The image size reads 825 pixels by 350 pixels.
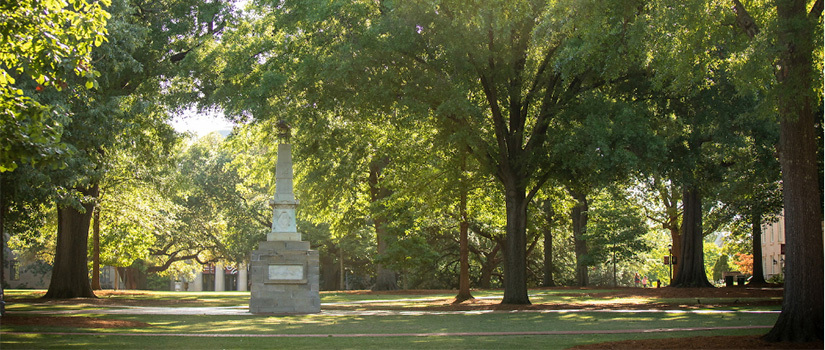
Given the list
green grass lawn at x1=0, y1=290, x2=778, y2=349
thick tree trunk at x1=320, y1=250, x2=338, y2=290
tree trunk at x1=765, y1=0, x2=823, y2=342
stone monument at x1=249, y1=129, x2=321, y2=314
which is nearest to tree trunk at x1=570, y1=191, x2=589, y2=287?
thick tree trunk at x1=320, y1=250, x2=338, y2=290

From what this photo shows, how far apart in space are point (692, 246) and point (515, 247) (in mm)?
12034

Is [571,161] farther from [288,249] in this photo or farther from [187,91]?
[187,91]

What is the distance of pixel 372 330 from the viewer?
1569 centimetres

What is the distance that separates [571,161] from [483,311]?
4785 mm

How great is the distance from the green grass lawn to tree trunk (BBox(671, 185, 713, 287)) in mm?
14058

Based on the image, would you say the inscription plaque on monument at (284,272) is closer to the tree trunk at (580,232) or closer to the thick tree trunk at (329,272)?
the tree trunk at (580,232)

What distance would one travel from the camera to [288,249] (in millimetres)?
21219

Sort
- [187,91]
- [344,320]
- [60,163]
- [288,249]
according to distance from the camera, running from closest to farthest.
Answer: [60,163]
[344,320]
[288,249]
[187,91]

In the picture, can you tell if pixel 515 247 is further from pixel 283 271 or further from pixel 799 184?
pixel 799 184

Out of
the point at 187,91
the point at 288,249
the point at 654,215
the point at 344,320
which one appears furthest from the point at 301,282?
the point at 654,215

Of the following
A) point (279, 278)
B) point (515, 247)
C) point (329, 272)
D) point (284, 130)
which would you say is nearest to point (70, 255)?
point (284, 130)

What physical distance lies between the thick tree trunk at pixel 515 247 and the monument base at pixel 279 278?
6289 mm

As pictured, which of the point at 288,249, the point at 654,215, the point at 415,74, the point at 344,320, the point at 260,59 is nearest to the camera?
the point at 344,320

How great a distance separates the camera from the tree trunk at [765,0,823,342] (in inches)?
474
